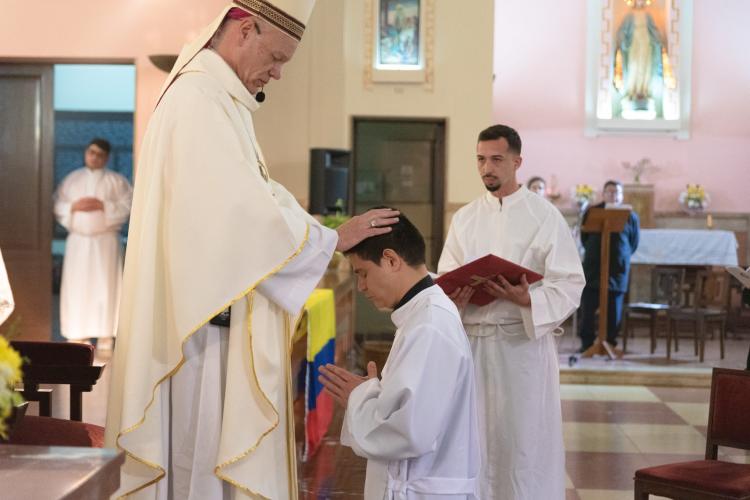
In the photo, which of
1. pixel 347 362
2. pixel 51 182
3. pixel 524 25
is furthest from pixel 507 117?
pixel 51 182

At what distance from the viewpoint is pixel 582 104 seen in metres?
17.5

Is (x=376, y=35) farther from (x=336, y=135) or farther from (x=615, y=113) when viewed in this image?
(x=615, y=113)

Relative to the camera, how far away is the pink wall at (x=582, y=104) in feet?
56.7

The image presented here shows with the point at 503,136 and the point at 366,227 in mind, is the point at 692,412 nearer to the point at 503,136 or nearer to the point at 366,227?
the point at 503,136

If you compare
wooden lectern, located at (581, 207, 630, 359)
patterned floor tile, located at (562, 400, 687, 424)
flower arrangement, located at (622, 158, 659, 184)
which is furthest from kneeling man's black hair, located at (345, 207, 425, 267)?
flower arrangement, located at (622, 158, 659, 184)

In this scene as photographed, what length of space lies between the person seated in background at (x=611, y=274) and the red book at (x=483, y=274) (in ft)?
23.0

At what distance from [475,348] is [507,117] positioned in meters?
13.4

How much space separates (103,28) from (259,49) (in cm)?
647

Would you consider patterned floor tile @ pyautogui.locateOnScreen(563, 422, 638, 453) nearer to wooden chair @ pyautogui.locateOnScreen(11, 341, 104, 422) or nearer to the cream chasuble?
wooden chair @ pyautogui.locateOnScreen(11, 341, 104, 422)

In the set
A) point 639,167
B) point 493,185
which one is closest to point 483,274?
point 493,185

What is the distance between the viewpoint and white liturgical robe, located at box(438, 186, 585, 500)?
4363 millimetres

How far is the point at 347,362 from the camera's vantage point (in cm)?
1020

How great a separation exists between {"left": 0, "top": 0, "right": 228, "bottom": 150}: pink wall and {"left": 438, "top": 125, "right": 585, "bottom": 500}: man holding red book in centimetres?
520

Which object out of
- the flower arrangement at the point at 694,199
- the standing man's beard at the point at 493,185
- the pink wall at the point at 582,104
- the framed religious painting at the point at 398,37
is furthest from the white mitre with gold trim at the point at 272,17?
the pink wall at the point at 582,104
